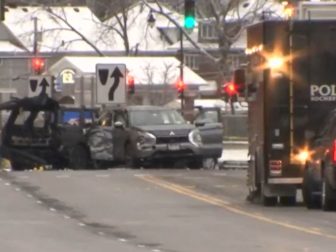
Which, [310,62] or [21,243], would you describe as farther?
[310,62]

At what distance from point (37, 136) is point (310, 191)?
16.8m

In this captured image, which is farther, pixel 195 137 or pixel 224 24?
pixel 224 24

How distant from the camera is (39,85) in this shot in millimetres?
43375

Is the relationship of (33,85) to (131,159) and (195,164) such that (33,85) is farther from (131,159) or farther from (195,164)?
(195,164)

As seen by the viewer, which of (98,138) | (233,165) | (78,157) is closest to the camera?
(98,138)

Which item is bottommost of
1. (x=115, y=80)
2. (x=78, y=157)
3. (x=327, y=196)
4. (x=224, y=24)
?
(x=78, y=157)

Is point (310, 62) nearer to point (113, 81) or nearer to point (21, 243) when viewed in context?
point (21, 243)

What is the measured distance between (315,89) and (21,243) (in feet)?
28.0

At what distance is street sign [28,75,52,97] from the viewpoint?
43.1 m

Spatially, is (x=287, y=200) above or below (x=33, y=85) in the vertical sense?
below

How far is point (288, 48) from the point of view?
24078 mm

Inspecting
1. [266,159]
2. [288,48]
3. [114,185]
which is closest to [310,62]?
[288,48]

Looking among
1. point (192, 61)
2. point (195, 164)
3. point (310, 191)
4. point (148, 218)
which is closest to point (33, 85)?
point (195, 164)

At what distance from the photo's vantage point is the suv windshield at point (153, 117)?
38594mm
